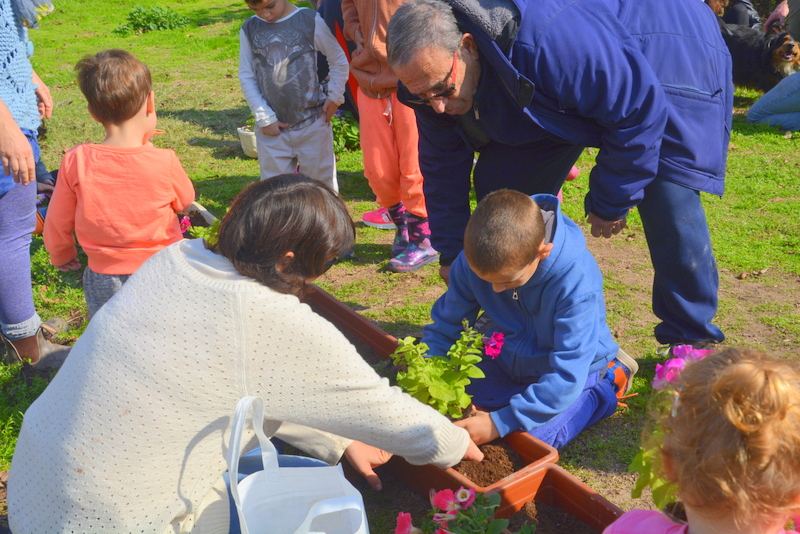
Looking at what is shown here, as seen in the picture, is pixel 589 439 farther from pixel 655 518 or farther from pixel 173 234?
pixel 173 234

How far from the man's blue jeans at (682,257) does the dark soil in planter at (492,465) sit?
3.47ft

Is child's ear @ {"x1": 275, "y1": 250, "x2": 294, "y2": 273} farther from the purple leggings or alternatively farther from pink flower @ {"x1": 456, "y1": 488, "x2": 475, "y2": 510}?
the purple leggings

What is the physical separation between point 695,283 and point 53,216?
288cm

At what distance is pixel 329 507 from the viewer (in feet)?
5.38

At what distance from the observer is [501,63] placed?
238 cm

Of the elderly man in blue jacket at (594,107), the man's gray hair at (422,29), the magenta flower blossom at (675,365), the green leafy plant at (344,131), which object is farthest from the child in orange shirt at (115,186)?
the green leafy plant at (344,131)

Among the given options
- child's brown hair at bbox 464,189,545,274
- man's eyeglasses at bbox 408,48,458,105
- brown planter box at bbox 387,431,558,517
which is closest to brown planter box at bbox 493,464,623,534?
brown planter box at bbox 387,431,558,517

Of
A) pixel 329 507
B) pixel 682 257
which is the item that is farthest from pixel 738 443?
pixel 682 257

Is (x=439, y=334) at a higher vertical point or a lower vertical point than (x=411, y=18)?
lower

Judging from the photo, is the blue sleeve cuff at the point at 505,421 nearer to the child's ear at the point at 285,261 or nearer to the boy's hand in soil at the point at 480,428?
the boy's hand in soil at the point at 480,428

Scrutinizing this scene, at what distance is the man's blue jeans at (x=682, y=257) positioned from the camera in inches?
110

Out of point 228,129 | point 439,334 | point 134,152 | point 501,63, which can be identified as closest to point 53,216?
point 134,152

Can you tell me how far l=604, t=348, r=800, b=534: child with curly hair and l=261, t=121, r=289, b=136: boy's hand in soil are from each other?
12.1 ft

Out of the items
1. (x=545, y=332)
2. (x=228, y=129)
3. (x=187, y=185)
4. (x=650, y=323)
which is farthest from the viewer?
(x=228, y=129)
